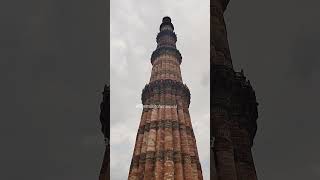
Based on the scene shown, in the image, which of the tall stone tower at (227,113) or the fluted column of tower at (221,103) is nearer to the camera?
the fluted column of tower at (221,103)

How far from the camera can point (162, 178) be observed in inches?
701

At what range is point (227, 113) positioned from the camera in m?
14.5

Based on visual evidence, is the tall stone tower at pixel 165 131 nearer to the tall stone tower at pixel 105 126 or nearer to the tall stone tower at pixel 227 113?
the tall stone tower at pixel 105 126

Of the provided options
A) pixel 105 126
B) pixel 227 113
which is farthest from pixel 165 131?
pixel 227 113

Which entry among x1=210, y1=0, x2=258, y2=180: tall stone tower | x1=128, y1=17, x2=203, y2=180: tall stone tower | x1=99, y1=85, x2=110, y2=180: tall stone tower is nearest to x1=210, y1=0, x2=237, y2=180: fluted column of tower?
x1=210, y1=0, x2=258, y2=180: tall stone tower

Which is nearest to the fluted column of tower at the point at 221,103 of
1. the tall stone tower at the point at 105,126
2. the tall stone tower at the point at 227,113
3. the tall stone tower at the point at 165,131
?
the tall stone tower at the point at 227,113

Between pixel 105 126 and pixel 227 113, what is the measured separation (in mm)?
5233

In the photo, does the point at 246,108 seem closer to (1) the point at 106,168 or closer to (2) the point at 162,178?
(2) the point at 162,178

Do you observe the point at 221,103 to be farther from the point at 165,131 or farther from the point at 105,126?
the point at 165,131

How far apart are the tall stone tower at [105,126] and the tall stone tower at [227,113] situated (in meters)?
3.88

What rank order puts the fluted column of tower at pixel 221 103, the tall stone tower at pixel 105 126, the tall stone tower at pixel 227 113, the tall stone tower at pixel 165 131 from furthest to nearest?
the tall stone tower at pixel 165 131 < the tall stone tower at pixel 105 126 < the tall stone tower at pixel 227 113 < the fluted column of tower at pixel 221 103

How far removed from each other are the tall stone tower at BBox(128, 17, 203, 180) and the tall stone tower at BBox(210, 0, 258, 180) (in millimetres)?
2854

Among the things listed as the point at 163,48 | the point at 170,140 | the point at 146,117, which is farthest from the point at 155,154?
the point at 163,48

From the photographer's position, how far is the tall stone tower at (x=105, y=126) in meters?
17.0
